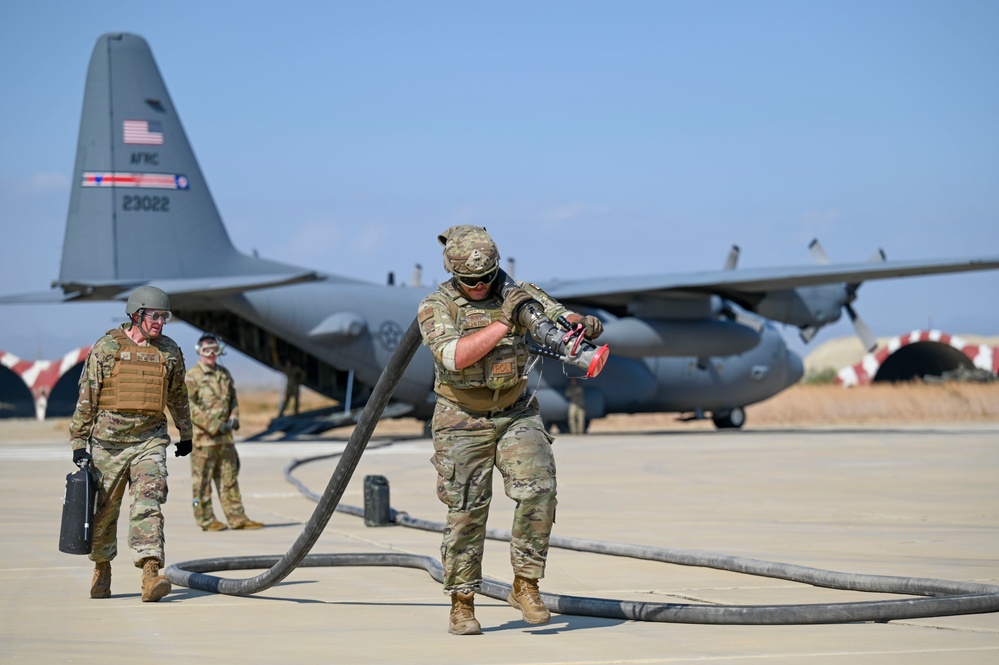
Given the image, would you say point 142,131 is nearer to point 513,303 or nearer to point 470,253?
point 470,253

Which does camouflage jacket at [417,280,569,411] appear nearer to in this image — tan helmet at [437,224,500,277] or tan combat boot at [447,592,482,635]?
tan helmet at [437,224,500,277]

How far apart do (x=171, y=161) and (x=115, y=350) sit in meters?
19.9

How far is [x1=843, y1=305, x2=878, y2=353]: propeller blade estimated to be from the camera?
31.5 m

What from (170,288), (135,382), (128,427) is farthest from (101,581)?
(170,288)

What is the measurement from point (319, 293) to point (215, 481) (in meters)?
16.6

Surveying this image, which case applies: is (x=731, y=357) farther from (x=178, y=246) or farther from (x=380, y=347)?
(x=178, y=246)

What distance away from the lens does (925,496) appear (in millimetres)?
14016

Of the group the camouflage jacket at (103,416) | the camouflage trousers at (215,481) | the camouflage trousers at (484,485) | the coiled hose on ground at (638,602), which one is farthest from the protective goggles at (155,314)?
the camouflage trousers at (215,481)

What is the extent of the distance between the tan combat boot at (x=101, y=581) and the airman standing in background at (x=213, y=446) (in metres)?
4.02

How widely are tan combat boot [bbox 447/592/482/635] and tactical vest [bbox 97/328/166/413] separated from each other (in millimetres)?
2671

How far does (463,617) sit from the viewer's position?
601 centimetres

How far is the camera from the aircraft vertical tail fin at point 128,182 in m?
25.9

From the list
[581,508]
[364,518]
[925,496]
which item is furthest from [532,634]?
[925,496]

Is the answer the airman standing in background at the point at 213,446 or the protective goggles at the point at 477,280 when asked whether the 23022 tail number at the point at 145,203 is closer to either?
the airman standing in background at the point at 213,446
